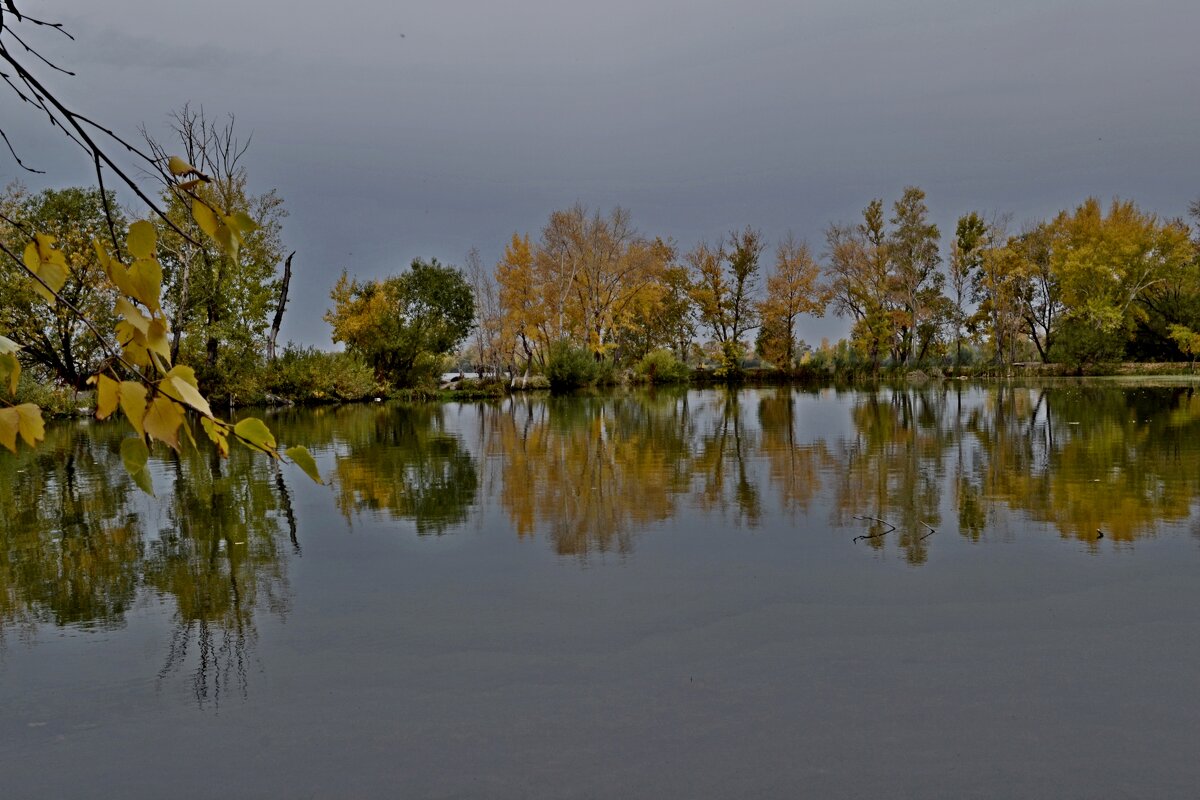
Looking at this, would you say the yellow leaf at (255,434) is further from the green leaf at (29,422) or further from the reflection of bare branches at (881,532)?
the reflection of bare branches at (881,532)

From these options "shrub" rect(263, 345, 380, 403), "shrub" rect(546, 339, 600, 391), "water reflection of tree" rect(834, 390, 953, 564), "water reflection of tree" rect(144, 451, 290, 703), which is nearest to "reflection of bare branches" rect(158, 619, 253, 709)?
"water reflection of tree" rect(144, 451, 290, 703)

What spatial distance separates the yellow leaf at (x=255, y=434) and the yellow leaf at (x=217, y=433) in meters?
0.03

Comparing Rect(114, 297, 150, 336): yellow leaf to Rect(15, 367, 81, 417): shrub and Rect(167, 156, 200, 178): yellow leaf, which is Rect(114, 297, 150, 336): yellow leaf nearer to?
Rect(167, 156, 200, 178): yellow leaf

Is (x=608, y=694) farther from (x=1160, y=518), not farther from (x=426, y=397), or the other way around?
(x=426, y=397)

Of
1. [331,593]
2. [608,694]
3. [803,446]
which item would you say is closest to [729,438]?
[803,446]

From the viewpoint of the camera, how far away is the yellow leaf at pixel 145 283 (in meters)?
0.89

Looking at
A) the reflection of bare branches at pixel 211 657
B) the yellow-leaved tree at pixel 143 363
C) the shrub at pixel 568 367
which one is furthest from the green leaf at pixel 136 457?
the shrub at pixel 568 367

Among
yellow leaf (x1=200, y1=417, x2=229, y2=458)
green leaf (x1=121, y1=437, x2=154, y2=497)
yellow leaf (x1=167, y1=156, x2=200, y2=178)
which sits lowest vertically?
green leaf (x1=121, y1=437, x2=154, y2=497)

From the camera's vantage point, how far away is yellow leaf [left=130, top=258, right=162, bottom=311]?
2.93ft

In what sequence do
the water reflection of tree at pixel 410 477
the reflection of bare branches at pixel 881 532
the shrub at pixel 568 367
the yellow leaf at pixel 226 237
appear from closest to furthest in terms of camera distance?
the yellow leaf at pixel 226 237 < the reflection of bare branches at pixel 881 532 < the water reflection of tree at pixel 410 477 < the shrub at pixel 568 367

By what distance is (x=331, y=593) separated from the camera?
4922 millimetres

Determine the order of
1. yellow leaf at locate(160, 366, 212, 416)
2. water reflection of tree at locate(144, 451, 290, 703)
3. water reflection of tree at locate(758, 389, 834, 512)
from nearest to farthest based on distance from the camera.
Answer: yellow leaf at locate(160, 366, 212, 416)
water reflection of tree at locate(144, 451, 290, 703)
water reflection of tree at locate(758, 389, 834, 512)

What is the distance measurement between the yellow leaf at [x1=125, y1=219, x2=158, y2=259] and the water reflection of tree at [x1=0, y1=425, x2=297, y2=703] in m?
3.05

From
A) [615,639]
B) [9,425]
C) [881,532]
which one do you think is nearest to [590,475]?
[881,532]
